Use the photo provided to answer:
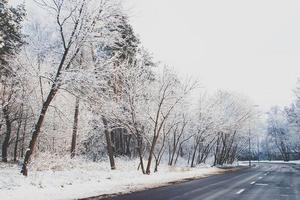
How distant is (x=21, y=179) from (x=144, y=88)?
772 inches

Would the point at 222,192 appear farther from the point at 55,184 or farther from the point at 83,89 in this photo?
the point at 83,89

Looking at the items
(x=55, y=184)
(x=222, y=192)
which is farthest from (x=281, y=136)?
(x=55, y=184)

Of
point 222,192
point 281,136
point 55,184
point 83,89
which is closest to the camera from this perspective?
point 55,184

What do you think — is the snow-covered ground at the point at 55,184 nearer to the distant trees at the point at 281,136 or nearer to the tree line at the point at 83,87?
the tree line at the point at 83,87

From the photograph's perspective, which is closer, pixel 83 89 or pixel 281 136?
pixel 83 89

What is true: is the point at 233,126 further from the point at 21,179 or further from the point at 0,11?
the point at 21,179

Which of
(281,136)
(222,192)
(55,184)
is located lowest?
(222,192)

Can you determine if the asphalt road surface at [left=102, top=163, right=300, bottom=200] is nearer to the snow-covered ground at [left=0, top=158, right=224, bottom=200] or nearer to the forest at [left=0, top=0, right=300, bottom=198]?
the snow-covered ground at [left=0, top=158, right=224, bottom=200]

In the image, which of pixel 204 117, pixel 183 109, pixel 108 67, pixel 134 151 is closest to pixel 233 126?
pixel 204 117

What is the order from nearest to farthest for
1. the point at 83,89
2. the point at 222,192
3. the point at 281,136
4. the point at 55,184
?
the point at 55,184
the point at 222,192
the point at 83,89
the point at 281,136

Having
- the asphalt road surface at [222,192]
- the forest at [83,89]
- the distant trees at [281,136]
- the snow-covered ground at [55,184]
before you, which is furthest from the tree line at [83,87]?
the distant trees at [281,136]

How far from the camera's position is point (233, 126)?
57.0 metres

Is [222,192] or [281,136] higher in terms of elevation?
[281,136]

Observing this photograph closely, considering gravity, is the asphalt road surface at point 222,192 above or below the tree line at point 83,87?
below
